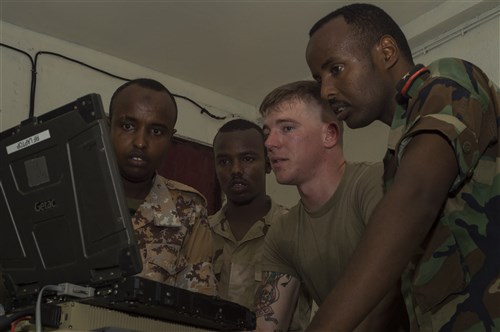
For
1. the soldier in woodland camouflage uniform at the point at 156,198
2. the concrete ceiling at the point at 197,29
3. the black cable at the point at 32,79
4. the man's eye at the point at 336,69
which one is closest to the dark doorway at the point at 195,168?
the concrete ceiling at the point at 197,29

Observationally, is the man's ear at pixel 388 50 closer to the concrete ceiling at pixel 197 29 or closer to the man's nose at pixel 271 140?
the man's nose at pixel 271 140

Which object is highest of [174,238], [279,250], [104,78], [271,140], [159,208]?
[104,78]

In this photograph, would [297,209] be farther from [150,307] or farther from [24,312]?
[24,312]

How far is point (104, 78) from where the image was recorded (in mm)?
3549

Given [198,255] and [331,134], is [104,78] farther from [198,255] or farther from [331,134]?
[331,134]

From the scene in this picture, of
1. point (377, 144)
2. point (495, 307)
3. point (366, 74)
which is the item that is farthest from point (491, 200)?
point (377, 144)

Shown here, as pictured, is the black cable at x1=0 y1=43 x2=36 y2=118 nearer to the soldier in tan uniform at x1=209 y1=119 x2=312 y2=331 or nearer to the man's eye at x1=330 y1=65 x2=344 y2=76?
the soldier in tan uniform at x1=209 y1=119 x2=312 y2=331

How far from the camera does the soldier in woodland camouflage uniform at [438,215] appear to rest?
2.88ft

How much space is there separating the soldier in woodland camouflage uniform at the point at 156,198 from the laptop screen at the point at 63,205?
2.06ft

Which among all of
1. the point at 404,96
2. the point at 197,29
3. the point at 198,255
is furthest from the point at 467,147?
the point at 197,29

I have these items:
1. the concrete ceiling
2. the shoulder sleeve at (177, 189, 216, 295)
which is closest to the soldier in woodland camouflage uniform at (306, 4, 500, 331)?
A: the shoulder sleeve at (177, 189, 216, 295)

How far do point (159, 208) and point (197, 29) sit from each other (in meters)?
1.67

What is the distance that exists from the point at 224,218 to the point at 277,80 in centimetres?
160

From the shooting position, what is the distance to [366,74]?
1.32 metres
